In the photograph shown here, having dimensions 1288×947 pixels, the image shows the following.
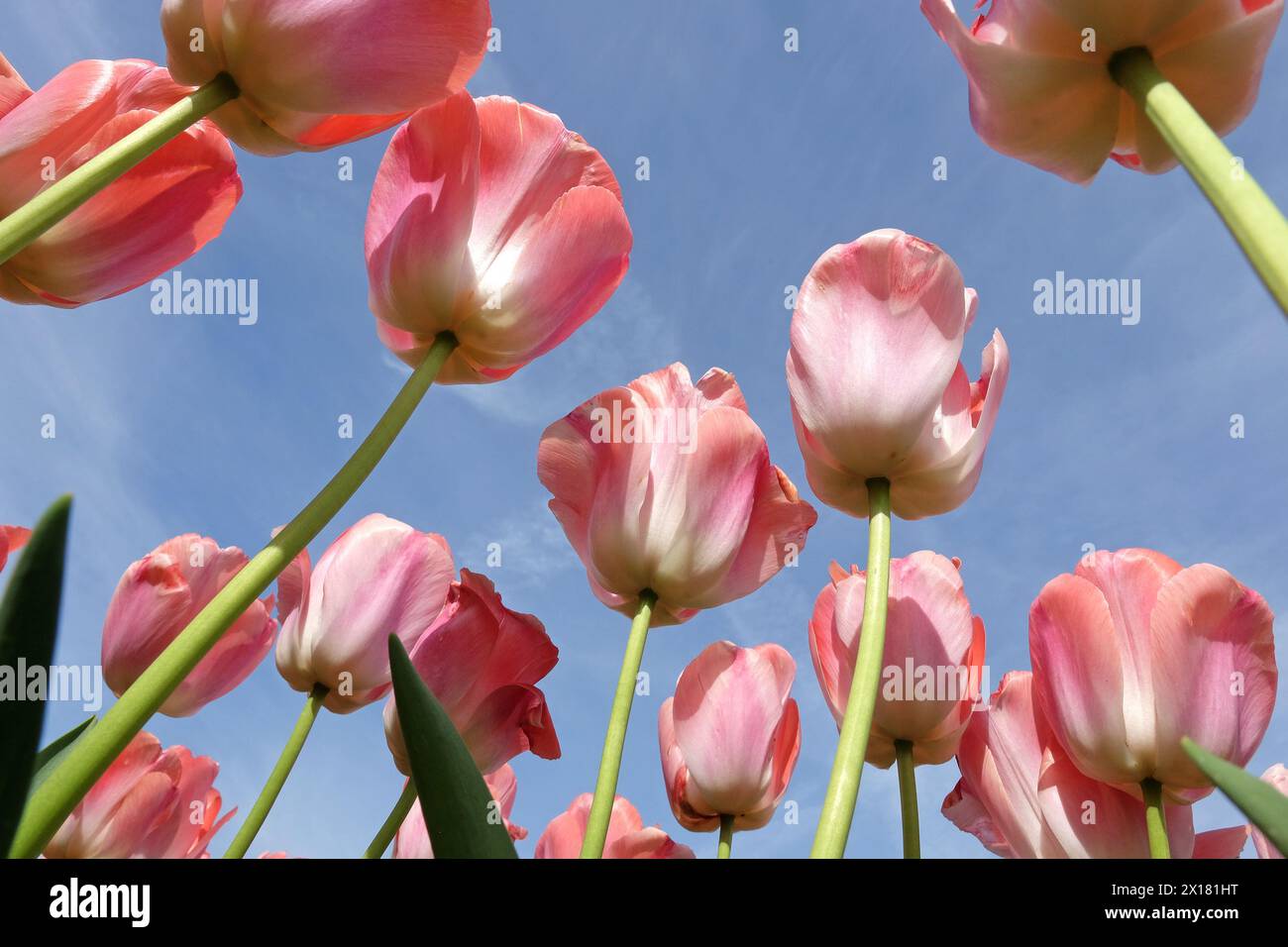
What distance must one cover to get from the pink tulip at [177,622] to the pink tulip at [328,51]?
0.54 meters

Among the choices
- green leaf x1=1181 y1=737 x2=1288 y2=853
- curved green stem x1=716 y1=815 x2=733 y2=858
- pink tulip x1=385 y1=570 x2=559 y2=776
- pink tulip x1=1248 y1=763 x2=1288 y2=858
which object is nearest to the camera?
green leaf x1=1181 y1=737 x2=1288 y2=853

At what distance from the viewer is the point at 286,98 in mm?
575

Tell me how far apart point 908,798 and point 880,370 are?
35cm

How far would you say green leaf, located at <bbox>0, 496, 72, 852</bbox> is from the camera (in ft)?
0.91

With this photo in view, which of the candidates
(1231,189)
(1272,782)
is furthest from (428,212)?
(1272,782)

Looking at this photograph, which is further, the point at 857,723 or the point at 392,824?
the point at 392,824

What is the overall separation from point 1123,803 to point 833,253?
0.49 metres

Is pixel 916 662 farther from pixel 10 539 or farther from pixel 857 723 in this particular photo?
pixel 10 539

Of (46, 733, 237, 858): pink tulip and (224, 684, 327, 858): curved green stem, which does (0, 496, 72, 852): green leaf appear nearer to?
(224, 684, 327, 858): curved green stem

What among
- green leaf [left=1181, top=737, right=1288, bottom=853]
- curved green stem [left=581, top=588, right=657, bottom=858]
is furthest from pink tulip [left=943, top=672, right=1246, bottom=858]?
green leaf [left=1181, top=737, right=1288, bottom=853]

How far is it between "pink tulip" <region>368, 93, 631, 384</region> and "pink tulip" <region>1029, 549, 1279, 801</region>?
17.5 inches

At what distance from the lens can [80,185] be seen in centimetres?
43
